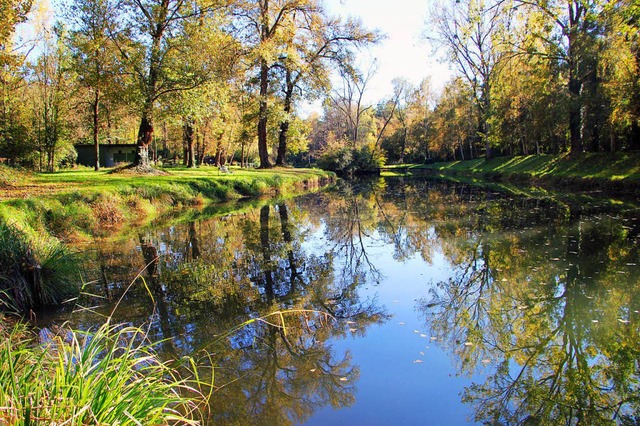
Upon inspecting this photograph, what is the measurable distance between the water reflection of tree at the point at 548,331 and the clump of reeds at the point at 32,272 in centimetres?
520

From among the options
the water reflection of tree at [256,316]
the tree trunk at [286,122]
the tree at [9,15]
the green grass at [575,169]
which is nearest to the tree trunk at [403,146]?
the green grass at [575,169]

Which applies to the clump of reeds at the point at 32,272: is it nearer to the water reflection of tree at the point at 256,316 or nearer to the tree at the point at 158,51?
the water reflection of tree at the point at 256,316

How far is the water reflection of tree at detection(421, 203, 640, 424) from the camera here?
3.50m

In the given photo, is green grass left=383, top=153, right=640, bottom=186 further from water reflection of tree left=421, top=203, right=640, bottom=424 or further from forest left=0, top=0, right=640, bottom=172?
water reflection of tree left=421, top=203, right=640, bottom=424

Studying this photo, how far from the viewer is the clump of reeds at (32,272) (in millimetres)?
5324

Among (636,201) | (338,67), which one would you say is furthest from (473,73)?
(636,201)

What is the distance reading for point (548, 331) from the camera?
15.6ft

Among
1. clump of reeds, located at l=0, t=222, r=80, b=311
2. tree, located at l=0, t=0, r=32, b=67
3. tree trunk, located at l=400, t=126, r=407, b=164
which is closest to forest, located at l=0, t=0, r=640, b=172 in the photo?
tree, located at l=0, t=0, r=32, b=67

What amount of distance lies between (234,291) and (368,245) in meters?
4.32

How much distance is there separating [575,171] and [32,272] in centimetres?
2416

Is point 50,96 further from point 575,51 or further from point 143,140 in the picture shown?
point 575,51

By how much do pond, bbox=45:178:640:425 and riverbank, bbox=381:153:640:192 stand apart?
339 inches

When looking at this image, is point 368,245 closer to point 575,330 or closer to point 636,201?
point 575,330

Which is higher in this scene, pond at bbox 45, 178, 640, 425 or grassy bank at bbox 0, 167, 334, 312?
grassy bank at bbox 0, 167, 334, 312
